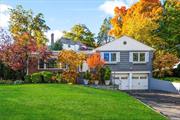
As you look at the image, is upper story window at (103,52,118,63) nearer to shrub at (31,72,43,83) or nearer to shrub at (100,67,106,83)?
shrub at (100,67,106,83)

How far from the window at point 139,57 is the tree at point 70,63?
9085 millimetres

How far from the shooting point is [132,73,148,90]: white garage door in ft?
181

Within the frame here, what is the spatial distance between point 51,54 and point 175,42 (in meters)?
19.0

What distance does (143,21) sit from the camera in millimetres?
59438

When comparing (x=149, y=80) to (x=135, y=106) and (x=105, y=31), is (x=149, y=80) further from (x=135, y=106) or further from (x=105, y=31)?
(x=105, y=31)

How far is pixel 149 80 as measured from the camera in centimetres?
5506

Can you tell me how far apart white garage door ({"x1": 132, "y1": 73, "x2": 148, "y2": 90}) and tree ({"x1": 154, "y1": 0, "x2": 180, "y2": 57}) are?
6.39 metres

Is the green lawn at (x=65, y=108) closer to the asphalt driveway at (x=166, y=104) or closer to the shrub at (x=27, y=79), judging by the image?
the asphalt driveway at (x=166, y=104)

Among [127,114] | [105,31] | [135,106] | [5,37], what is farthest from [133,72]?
[105,31]

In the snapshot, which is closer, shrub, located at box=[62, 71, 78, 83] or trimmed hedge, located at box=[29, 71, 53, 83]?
trimmed hedge, located at box=[29, 71, 53, 83]

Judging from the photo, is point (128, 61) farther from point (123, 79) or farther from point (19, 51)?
point (19, 51)

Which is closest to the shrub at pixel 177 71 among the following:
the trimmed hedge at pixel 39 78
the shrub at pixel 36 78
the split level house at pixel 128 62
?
the split level house at pixel 128 62

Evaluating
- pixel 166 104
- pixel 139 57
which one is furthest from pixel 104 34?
pixel 166 104

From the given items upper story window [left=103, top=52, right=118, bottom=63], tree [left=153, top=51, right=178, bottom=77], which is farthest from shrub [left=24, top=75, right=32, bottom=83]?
tree [left=153, top=51, right=178, bottom=77]
